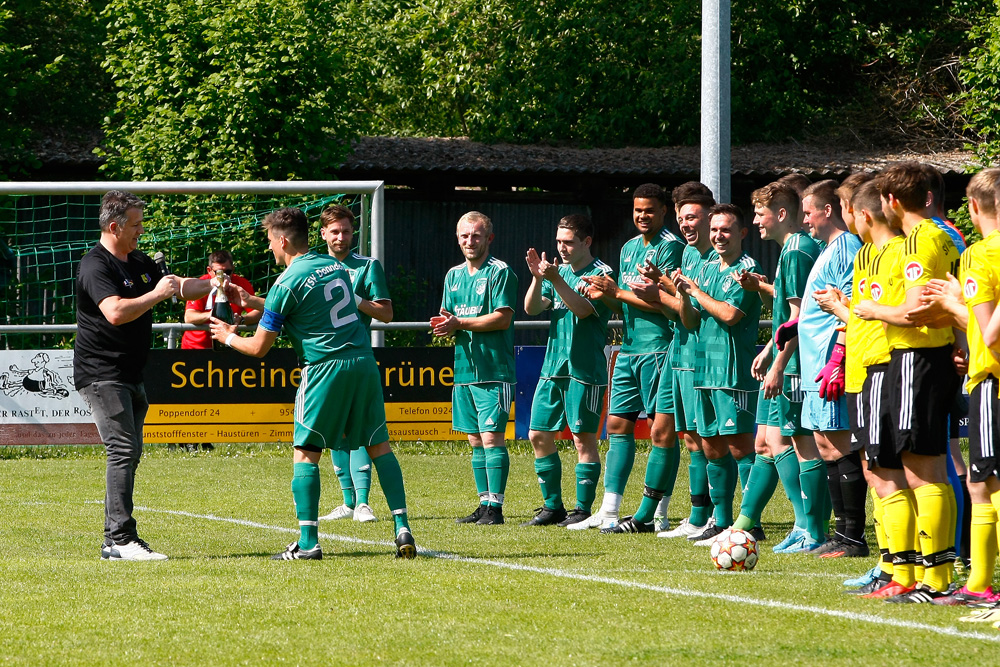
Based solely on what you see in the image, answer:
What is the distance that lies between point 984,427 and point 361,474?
5.03 metres

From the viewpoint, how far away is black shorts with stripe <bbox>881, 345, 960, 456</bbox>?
18.3ft

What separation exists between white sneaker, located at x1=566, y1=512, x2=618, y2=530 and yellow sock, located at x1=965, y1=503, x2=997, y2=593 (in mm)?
3219

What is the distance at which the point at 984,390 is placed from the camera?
5.30 metres

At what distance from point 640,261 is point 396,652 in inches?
174

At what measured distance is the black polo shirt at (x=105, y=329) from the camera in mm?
7324

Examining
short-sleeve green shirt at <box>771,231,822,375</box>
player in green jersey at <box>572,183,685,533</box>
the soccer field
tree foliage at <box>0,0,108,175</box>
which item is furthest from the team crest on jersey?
tree foliage at <box>0,0,108,175</box>

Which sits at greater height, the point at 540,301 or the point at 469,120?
the point at 469,120

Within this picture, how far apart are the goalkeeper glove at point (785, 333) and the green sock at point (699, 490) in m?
1.26

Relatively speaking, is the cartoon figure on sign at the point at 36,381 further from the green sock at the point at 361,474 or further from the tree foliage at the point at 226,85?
the tree foliage at the point at 226,85

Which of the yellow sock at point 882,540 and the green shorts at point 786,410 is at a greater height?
the green shorts at point 786,410

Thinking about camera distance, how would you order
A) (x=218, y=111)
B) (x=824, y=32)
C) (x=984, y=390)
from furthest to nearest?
(x=824, y=32)
(x=218, y=111)
(x=984, y=390)

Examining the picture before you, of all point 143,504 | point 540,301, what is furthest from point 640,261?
point 143,504

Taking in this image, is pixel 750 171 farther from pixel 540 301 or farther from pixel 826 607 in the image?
pixel 826 607

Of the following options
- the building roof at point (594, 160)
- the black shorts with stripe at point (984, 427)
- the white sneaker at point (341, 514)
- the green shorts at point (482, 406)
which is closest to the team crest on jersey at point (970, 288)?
the black shorts with stripe at point (984, 427)
